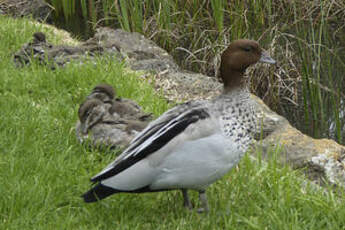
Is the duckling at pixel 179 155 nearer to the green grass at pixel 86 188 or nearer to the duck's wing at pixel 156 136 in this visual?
the duck's wing at pixel 156 136

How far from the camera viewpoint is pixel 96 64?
17.6 ft

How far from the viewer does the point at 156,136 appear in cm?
296

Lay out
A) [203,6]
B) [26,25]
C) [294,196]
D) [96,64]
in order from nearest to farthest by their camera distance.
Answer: [294,196], [96,64], [26,25], [203,6]

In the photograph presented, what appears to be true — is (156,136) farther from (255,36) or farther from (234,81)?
(255,36)

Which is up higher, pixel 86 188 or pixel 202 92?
pixel 86 188

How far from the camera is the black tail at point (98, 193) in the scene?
9.67 feet

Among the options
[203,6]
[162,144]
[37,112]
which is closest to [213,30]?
[203,6]

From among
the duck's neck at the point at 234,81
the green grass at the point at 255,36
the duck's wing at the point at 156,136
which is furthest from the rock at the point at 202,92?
the duck's wing at the point at 156,136

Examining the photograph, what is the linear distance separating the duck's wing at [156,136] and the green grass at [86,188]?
0.33 m

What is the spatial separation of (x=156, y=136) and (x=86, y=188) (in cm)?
71

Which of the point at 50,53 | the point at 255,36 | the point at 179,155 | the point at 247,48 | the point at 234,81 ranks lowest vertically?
the point at 255,36

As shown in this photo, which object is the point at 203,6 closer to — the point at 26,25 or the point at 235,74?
the point at 26,25

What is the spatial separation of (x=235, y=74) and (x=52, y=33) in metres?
4.36

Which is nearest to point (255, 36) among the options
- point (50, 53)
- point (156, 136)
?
point (50, 53)
